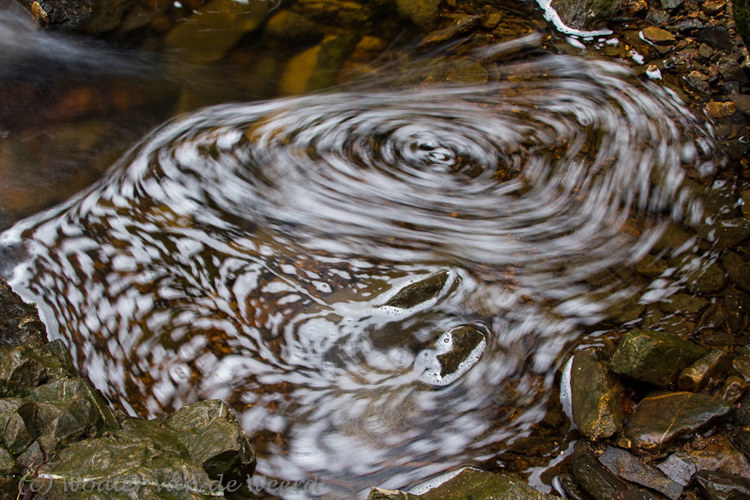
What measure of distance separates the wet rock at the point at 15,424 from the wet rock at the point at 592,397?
345 centimetres

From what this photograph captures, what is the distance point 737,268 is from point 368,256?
326cm

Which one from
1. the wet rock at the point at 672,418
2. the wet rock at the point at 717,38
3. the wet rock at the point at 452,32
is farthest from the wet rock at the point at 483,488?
the wet rock at the point at 717,38

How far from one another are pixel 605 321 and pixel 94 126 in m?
5.58

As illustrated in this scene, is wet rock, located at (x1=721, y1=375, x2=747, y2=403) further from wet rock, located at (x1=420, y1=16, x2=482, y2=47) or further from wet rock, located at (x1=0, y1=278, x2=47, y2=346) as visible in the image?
wet rock, located at (x1=0, y1=278, x2=47, y2=346)

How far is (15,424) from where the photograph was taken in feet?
8.79

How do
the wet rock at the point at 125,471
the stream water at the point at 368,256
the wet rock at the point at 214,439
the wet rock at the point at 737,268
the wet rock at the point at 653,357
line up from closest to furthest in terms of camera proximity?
1. the wet rock at the point at 125,471
2. the wet rock at the point at 214,439
3. the wet rock at the point at 653,357
4. the stream water at the point at 368,256
5. the wet rock at the point at 737,268

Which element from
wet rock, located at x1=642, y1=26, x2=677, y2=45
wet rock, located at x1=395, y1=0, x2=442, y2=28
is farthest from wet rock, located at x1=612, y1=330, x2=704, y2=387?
wet rock, located at x1=395, y1=0, x2=442, y2=28

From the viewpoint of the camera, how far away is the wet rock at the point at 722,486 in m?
3.08

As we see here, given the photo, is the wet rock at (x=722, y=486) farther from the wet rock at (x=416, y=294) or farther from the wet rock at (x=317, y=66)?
the wet rock at (x=317, y=66)

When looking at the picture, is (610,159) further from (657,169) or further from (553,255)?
Answer: (553,255)

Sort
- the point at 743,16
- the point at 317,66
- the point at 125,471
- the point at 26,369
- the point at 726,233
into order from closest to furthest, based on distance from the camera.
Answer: the point at 125,471, the point at 26,369, the point at 726,233, the point at 743,16, the point at 317,66

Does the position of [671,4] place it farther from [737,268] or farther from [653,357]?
[653,357]

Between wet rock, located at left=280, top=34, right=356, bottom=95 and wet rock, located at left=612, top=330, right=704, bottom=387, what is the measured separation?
4.55m

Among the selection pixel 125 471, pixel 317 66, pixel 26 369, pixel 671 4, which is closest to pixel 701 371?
pixel 125 471
